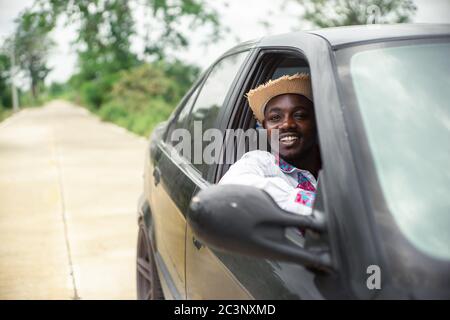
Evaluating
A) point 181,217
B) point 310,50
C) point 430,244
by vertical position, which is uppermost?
point 310,50

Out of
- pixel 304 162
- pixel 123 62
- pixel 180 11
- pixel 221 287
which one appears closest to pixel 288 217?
pixel 221 287

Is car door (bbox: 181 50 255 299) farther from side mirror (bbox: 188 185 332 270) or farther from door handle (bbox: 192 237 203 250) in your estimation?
side mirror (bbox: 188 185 332 270)

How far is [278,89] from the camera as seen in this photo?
192cm

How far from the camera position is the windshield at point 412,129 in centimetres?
109

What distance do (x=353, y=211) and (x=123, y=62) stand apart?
3013 centimetres

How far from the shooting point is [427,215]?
3.61 feet

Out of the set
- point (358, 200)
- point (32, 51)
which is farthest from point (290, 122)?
point (32, 51)

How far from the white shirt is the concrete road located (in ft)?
7.48

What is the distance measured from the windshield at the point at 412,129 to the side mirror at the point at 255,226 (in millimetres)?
206

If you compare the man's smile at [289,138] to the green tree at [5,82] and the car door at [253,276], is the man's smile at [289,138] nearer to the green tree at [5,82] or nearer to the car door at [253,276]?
the car door at [253,276]

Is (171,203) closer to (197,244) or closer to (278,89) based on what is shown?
(197,244)

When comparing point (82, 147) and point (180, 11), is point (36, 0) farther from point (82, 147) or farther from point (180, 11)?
point (180, 11)

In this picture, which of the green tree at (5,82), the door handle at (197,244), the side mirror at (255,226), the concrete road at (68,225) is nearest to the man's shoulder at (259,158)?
the door handle at (197,244)

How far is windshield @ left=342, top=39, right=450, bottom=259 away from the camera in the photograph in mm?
1089
